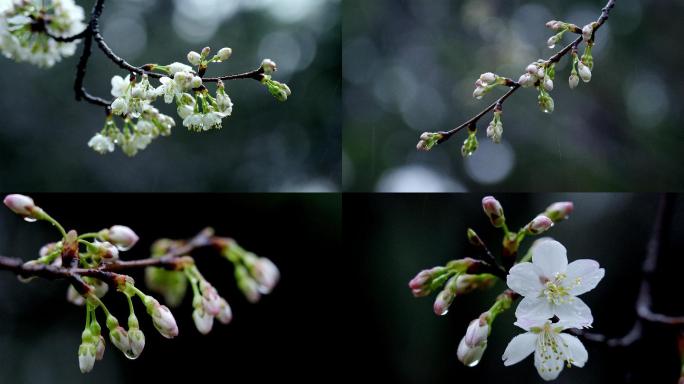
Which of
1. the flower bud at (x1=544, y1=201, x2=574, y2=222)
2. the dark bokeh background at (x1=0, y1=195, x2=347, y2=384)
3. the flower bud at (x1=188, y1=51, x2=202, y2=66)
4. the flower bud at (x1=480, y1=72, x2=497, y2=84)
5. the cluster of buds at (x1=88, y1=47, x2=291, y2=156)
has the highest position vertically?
the flower bud at (x1=480, y1=72, x2=497, y2=84)

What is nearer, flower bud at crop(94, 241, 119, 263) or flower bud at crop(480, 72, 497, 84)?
flower bud at crop(94, 241, 119, 263)

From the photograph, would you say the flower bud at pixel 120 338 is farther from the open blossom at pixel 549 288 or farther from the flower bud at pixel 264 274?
the open blossom at pixel 549 288

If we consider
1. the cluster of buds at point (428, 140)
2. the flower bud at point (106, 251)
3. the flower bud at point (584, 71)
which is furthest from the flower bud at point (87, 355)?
the flower bud at point (584, 71)

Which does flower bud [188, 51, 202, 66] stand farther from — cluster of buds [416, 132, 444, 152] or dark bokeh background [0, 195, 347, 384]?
dark bokeh background [0, 195, 347, 384]

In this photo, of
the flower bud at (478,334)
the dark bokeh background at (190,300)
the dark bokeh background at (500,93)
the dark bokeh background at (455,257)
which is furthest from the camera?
the dark bokeh background at (500,93)

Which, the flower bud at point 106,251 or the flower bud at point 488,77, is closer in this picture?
the flower bud at point 106,251

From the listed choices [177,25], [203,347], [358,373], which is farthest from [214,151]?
[358,373]

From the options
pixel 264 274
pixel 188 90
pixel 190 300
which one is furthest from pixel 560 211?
pixel 190 300

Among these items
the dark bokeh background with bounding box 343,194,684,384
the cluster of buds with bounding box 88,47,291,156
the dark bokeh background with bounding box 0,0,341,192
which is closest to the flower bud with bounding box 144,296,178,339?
the cluster of buds with bounding box 88,47,291,156

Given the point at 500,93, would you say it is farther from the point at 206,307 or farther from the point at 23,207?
the point at 23,207
